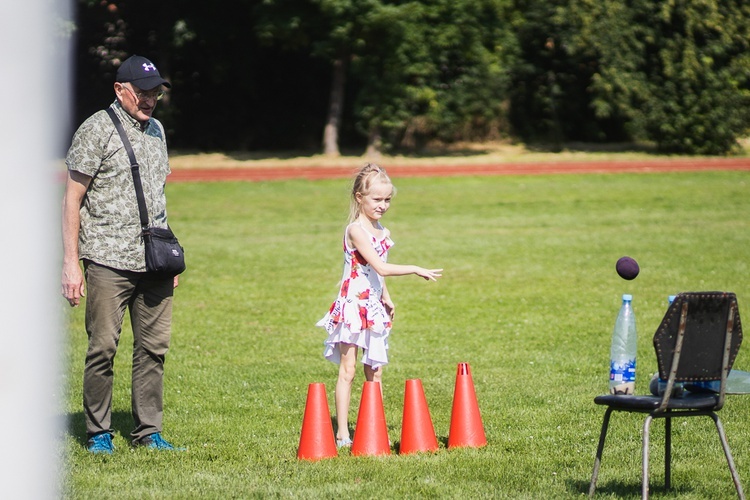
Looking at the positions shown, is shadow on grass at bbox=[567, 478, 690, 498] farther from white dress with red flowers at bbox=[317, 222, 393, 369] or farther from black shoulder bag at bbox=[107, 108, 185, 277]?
black shoulder bag at bbox=[107, 108, 185, 277]

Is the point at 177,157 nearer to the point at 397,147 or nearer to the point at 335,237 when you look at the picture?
the point at 397,147

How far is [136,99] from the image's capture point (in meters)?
6.02

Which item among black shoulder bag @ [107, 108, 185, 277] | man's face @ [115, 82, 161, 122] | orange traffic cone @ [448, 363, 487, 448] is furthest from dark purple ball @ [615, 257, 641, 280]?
man's face @ [115, 82, 161, 122]

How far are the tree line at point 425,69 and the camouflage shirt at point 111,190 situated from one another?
92.5 feet

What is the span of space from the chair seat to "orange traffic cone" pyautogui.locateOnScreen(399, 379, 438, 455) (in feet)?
4.79

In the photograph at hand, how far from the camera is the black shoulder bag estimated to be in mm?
6004

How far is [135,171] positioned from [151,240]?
40cm

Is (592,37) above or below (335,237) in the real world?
above

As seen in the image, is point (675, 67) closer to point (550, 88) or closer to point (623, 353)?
point (550, 88)

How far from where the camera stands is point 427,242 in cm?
1753

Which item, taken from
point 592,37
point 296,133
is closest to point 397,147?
point 296,133

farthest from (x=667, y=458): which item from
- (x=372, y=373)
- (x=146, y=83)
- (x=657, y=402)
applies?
(x=146, y=83)

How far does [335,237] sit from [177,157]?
1984 cm

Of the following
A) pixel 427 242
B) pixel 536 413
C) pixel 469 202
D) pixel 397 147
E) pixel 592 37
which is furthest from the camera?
pixel 397 147
